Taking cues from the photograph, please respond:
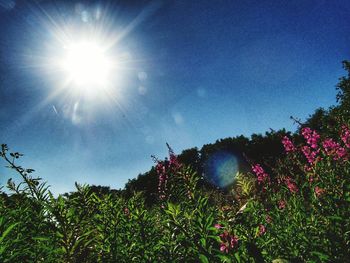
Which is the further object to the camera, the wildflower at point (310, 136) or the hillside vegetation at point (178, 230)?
the wildflower at point (310, 136)

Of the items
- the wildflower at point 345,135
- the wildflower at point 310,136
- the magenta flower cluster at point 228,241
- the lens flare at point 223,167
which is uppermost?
the lens flare at point 223,167

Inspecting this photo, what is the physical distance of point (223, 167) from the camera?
252 ft

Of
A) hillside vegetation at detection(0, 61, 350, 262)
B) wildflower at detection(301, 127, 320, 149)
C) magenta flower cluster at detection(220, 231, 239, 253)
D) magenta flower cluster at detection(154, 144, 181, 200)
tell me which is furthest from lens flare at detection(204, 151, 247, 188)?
magenta flower cluster at detection(220, 231, 239, 253)

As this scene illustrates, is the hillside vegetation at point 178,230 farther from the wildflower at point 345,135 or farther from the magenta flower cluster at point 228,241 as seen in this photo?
the wildflower at point 345,135

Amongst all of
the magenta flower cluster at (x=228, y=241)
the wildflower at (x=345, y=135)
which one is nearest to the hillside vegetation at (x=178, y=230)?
the magenta flower cluster at (x=228, y=241)

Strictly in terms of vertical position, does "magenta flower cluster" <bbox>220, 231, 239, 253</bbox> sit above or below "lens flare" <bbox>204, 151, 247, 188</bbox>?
below

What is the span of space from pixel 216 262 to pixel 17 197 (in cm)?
345

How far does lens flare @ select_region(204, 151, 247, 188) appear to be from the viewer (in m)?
74.6

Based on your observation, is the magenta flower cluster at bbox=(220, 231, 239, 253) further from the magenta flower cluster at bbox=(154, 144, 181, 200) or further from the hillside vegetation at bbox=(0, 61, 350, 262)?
the magenta flower cluster at bbox=(154, 144, 181, 200)

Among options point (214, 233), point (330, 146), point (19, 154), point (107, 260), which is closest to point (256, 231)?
point (214, 233)

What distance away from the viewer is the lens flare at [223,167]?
74562mm

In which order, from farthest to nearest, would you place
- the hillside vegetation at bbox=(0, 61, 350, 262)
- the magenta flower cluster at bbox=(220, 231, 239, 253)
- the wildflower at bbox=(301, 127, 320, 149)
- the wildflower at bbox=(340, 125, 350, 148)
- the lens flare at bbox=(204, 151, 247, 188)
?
the lens flare at bbox=(204, 151, 247, 188) < the wildflower at bbox=(301, 127, 320, 149) < the wildflower at bbox=(340, 125, 350, 148) < the magenta flower cluster at bbox=(220, 231, 239, 253) < the hillside vegetation at bbox=(0, 61, 350, 262)

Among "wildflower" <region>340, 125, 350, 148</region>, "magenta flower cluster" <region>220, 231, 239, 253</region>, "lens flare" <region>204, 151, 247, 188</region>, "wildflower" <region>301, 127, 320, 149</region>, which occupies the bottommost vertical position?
"magenta flower cluster" <region>220, 231, 239, 253</region>

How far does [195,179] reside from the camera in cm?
475
